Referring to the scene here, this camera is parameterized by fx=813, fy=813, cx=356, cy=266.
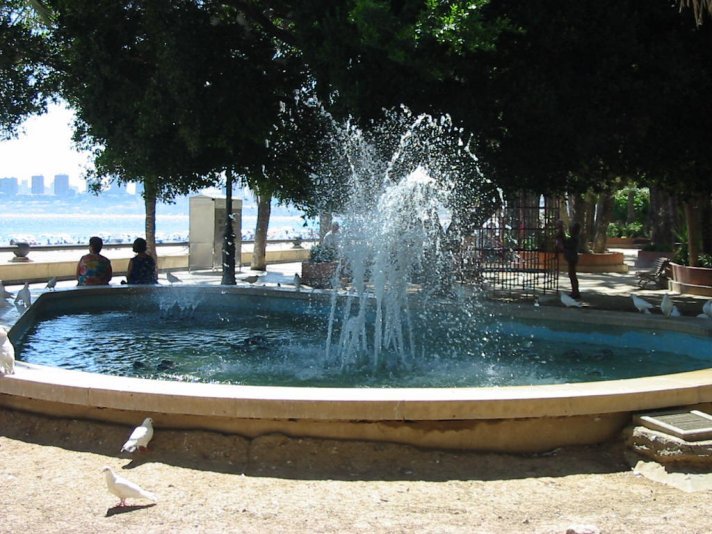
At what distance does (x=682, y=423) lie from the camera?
5355 millimetres

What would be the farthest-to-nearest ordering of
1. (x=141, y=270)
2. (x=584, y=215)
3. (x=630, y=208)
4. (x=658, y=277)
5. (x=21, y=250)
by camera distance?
(x=630, y=208) → (x=584, y=215) → (x=21, y=250) → (x=658, y=277) → (x=141, y=270)

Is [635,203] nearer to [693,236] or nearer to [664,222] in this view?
[664,222]

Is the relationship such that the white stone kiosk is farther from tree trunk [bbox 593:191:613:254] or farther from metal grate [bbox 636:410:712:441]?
metal grate [bbox 636:410:712:441]

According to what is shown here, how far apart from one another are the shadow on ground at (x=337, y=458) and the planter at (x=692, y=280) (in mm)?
11402

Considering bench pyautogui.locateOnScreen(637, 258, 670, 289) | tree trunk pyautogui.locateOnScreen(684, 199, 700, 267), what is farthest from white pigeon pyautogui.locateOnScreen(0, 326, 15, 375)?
bench pyautogui.locateOnScreen(637, 258, 670, 289)

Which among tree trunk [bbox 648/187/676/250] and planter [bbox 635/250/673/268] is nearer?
planter [bbox 635/250/673/268]

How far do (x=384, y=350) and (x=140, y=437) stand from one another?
418cm

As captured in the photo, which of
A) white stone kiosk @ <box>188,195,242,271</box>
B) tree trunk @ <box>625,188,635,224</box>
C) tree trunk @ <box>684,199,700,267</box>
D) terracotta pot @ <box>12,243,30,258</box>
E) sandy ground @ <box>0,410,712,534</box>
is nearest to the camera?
sandy ground @ <box>0,410,712,534</box>

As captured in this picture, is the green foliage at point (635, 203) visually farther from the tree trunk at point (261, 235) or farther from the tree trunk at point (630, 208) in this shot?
the tree trunk at point (261, 235)

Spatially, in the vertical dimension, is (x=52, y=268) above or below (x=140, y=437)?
above

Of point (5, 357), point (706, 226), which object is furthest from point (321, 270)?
point (5, 357)

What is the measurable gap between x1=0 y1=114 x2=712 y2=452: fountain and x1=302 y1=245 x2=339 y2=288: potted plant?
1188 millimetres

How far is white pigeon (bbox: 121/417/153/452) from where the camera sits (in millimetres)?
5168

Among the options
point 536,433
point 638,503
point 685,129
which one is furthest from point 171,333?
point 685,129
